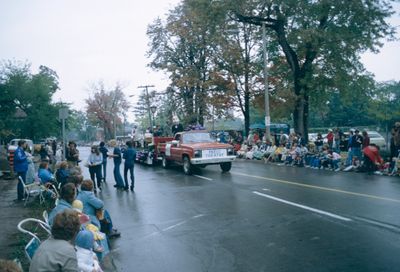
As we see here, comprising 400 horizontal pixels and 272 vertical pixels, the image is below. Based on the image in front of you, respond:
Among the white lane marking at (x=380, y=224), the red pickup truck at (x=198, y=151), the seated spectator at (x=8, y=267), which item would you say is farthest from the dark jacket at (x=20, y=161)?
the seated spectator at (x=8, y=267)

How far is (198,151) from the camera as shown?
683 inches

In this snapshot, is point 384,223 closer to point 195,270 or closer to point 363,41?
point 195,270

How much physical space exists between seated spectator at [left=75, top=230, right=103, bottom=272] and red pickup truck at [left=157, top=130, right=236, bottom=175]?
42.9 feet

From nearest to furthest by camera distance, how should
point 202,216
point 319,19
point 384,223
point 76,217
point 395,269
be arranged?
1. point 76,217
2. point 395,269
3. point 384,223
4. point 202,216
5. point 319,19

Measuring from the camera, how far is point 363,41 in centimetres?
2472

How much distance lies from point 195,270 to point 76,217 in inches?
94.0

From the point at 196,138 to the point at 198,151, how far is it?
174 centimetres

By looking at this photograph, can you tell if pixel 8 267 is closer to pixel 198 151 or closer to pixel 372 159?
pixel 198 151

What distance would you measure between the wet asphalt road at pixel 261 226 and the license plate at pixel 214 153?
392 centimetres

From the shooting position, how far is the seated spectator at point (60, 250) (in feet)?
10.9

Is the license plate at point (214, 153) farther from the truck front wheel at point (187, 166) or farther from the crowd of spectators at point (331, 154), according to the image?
the crowd of spectators at point (331, 154)

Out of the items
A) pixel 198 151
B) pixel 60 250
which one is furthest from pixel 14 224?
pixel 198 151

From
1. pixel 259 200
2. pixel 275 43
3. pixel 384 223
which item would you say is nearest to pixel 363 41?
pixel 275 43

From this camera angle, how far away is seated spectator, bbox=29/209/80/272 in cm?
332
